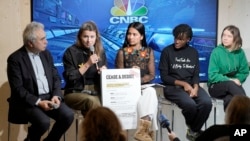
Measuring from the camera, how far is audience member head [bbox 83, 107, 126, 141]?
1801 mm

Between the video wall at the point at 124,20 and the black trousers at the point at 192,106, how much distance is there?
1.77ft

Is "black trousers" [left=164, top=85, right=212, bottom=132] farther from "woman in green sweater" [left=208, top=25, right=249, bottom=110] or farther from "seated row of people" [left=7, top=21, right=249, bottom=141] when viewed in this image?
"woman in green sweater" [left=208, top=25, right=249, bottom=110]

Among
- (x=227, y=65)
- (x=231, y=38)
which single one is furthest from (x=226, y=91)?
(x=231, y=38)

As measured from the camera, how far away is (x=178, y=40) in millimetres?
3992

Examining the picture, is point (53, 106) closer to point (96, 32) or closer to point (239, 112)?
point (96, 32)

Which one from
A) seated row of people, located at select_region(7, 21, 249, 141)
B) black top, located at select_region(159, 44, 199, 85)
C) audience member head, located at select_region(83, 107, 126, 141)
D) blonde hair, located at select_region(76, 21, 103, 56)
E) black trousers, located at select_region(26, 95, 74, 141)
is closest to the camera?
audience member head, located at select_region(83, 107, 126, 141)

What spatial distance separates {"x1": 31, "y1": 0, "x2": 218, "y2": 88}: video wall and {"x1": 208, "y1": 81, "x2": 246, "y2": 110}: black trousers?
1.67 feet

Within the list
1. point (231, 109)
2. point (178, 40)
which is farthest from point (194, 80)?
point (231, 109)

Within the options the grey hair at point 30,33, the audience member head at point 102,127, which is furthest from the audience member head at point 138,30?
the audience member head at point 102,127

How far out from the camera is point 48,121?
126 inches

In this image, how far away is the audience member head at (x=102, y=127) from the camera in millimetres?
1801

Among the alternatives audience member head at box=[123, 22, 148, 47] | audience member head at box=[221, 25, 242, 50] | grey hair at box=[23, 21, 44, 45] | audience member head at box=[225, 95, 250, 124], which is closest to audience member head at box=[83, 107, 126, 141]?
audience member head at box=[225, 95, 250, 124]

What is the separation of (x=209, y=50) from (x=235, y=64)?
455 mm

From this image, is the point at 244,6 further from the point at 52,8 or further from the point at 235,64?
the point at 52,8
